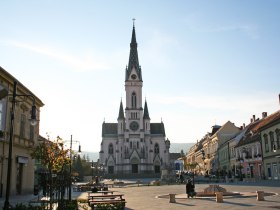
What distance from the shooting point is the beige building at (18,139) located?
2802 centimetres

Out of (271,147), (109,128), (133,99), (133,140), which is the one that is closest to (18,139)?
(271,147)

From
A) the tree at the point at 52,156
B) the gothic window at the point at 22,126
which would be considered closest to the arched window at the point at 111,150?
the gothic window at the point at 22,126

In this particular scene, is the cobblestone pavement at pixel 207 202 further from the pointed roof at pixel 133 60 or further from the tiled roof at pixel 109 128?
the tiled roof at pixel 109 128

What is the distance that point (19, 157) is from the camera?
31406 mm

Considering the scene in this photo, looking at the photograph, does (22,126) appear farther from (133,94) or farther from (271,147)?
(133,94)

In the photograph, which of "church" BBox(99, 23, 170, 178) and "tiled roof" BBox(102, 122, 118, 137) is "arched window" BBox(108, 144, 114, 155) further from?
"tiled roof" BBox(102, 122, 118, 137)

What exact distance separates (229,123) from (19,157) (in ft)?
194

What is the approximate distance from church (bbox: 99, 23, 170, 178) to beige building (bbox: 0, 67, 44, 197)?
213 ft

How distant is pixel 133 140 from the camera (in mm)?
103062

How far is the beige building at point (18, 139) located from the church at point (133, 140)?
6507 centimetres

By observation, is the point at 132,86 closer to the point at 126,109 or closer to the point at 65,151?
the point at 126,109

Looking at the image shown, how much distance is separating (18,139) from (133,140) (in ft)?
238

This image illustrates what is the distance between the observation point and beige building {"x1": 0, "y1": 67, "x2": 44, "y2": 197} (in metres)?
28.0

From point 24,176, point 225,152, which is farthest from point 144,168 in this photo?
point 24,176
